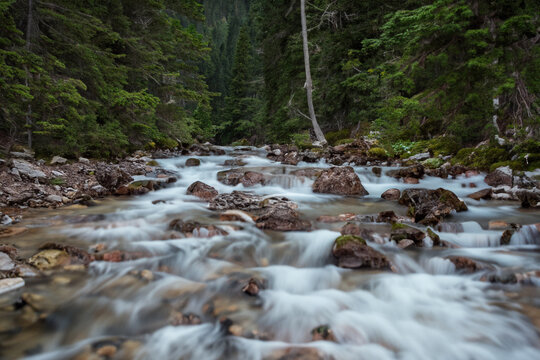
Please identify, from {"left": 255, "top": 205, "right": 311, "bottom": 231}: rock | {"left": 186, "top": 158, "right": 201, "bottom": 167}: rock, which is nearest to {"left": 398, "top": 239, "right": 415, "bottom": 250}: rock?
{"left": 255, "top": 205, "right": 311, "bottom": 231}: rock

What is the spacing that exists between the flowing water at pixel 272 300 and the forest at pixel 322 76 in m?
3.52

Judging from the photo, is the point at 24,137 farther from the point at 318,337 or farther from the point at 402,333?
the point at 402,333

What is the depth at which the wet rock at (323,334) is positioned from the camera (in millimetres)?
2314

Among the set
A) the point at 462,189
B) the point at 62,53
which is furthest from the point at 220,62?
the point at 462,189

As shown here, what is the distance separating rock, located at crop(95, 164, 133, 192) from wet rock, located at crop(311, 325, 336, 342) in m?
6.51

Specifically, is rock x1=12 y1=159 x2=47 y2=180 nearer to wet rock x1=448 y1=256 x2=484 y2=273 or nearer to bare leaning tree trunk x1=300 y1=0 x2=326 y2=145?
wet rock x1=448 y1=256 x2=484 y2=273

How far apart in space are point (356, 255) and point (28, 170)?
6837 mm

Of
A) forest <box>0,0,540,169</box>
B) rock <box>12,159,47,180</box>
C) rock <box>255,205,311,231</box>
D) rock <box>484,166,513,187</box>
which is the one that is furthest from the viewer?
forest <box>0,0,540,169</box>

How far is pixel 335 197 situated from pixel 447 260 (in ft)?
12.7

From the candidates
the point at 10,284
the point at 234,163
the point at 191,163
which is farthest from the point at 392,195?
the point at 191,163

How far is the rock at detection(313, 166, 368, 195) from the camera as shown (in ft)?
24.4

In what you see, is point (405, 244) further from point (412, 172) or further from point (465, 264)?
point (412, 172)

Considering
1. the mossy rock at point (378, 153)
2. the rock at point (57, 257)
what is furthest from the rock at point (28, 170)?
the mossy rock at point (378, 153)

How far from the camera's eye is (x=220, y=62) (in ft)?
191
